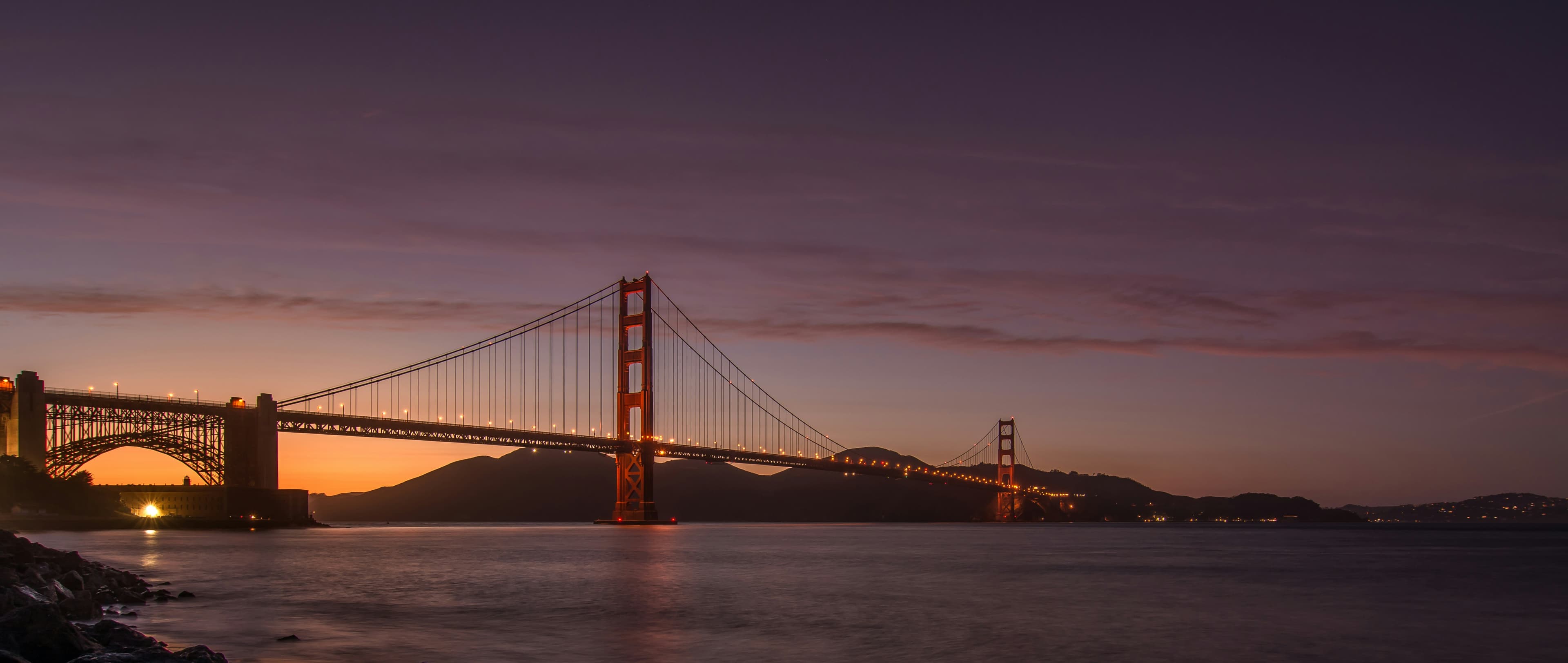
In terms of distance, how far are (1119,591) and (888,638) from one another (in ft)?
41.7

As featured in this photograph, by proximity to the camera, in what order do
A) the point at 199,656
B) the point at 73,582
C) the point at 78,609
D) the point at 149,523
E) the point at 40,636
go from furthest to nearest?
the point at 149,523, the point at 73,582, the point at 78,609, the point at 40,636, the point at 199,656

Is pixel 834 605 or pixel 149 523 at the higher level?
pixel 834 605

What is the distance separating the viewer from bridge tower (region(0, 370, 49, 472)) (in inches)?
2554

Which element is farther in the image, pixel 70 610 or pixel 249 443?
pixel 249 443

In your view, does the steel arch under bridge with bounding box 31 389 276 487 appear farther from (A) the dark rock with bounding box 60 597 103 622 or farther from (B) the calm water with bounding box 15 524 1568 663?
(A) the dark rock with bounding box 60 597 103 622

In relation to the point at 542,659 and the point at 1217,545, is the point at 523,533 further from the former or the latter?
the point at 542,659

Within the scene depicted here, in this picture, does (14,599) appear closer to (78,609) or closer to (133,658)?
(78,609)

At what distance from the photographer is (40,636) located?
40.2 ft

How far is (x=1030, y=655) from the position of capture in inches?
710

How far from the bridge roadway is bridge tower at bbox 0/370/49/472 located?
6.52 ft

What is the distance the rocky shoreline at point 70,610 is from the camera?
11930mm

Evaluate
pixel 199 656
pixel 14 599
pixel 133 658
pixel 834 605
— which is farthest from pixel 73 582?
pixel 834 605

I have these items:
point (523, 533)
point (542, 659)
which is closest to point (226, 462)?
point (523, 533)

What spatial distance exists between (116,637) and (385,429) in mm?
63857
